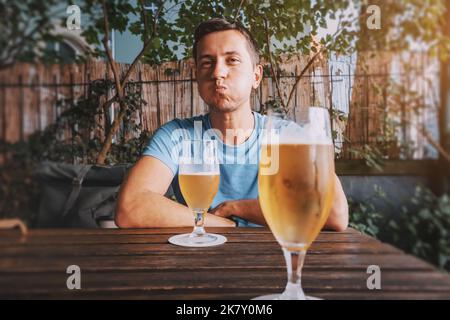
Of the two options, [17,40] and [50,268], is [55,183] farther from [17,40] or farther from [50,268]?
[50,268]

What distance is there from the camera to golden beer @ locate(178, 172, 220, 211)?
736mm

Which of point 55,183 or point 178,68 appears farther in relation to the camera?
point 178,68

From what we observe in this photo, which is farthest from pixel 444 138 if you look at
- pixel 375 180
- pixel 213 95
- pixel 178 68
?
pixel 178 68

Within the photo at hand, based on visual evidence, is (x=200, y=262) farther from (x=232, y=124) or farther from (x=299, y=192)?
(x=232, y=124)

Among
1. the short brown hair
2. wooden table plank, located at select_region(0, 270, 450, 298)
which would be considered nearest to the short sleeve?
the short brown hair

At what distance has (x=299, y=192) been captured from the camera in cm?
41

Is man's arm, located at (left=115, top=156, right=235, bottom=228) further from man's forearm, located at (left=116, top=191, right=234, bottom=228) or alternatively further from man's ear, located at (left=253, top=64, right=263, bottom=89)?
man's ear, located at (left=253, top=64, right=263, bottom=89)

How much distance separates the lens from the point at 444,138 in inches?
69.8

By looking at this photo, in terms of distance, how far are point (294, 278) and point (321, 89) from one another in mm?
1409

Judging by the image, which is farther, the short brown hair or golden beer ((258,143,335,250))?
the short brown hair

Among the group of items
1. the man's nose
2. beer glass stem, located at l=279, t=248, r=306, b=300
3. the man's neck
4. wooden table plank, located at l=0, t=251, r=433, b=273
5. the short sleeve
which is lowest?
wooden table plank, located at l=0, t=251, r=433, b=273

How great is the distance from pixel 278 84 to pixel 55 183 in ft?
3.27
